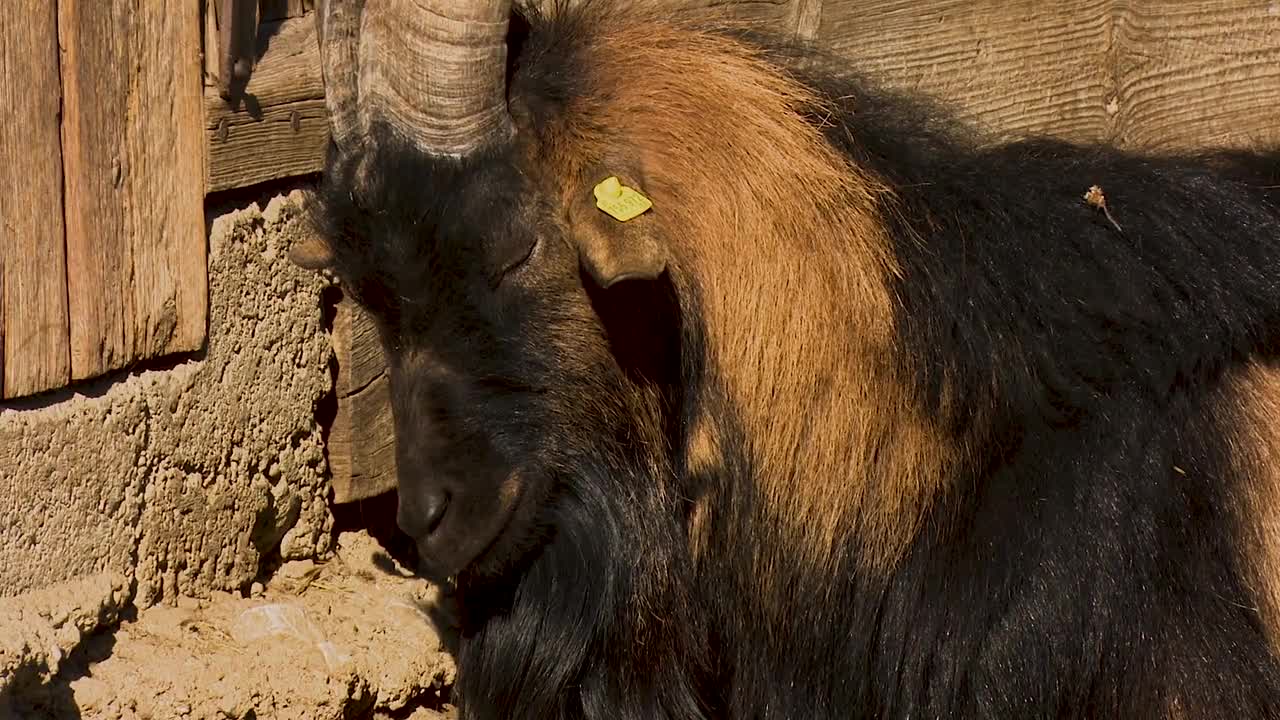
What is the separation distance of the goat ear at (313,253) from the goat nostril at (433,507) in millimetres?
548

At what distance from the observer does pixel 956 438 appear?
3.61 metres

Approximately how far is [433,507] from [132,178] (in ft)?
3.59

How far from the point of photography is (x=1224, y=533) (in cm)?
355

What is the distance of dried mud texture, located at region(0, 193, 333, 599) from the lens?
3787mm

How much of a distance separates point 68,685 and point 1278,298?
9.29 feet

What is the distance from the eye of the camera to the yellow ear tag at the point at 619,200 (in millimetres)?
3281

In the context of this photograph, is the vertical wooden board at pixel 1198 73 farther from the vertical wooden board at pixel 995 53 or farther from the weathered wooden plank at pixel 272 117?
the weathered wooden plank at pixel 272 117

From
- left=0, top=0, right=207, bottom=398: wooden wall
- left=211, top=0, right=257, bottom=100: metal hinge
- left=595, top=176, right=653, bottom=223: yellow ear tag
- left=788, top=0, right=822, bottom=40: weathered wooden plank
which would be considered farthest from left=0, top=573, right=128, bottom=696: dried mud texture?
left=788, top=0, right=822, bottom=40: weathered wooden plank

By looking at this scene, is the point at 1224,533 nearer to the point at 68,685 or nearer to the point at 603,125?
the point at 603,125

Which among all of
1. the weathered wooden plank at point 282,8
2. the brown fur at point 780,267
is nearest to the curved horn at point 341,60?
the brown fur at point 780,267

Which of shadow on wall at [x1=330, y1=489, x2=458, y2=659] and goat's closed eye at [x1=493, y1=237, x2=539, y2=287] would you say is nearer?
goat's closed eye at [x1=493, y1=237, x2=539, y2=287]

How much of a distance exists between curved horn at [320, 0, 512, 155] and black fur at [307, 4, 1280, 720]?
0.21 ft

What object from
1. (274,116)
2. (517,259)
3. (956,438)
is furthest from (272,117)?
(956,438)

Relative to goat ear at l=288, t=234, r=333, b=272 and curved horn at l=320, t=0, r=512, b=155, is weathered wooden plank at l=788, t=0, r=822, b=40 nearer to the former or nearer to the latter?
curved horn at l=320, t=0, r=512, b=155
